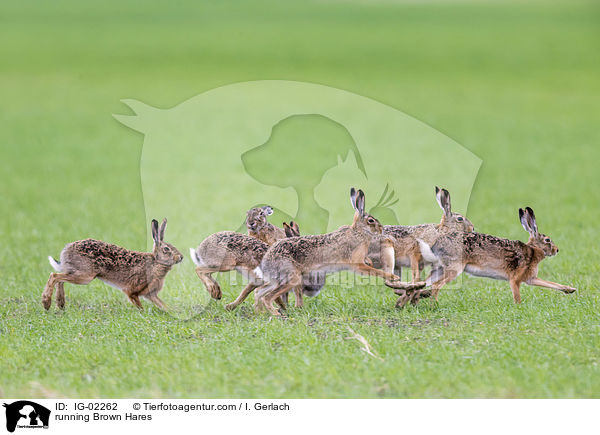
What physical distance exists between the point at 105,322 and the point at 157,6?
128ft

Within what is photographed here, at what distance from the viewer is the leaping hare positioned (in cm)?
891

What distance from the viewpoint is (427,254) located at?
28.8 feet

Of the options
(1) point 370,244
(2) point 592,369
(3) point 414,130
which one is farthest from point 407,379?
(3) point 414,130

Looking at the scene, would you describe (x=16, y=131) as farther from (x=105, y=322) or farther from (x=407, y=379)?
(x=407, y=379)

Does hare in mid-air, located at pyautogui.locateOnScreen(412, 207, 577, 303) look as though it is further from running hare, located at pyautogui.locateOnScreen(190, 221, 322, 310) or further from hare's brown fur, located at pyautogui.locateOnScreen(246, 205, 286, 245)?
hare's brown fur, located at pyautogui.locateOnScreen(246, 205, 286, 245)

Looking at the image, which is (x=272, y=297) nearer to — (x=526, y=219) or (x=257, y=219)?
(x=257, y=219)

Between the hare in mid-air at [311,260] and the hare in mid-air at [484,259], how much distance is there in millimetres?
480

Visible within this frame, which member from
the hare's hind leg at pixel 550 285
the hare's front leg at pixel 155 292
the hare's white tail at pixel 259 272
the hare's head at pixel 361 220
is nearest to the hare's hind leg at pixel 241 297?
the hare's white tail at pixel 259 272

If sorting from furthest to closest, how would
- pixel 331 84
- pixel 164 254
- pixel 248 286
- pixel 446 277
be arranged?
pixel 331 84 → pixel 164 254 → pixel 248 286 → pixel 446 277
